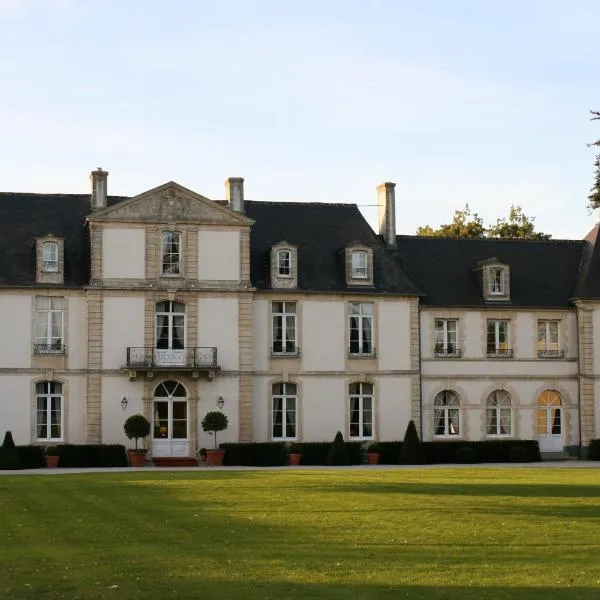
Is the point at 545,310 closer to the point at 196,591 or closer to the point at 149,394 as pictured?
the point at 149,394

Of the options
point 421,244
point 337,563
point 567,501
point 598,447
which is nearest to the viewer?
point 337,563

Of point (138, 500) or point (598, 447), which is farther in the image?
point (598, 447)

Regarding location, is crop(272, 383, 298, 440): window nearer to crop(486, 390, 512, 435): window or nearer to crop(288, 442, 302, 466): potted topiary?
crop(288, 442, 302, 466): potted topiary

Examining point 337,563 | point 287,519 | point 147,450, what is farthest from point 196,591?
point 147,450

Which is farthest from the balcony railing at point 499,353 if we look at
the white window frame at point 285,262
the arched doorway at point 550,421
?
the white window frame at point 285,262

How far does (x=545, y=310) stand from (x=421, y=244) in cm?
535

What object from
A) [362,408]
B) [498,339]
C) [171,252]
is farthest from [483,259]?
[171,252]

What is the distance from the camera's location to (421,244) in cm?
5062

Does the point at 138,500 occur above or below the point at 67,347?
below

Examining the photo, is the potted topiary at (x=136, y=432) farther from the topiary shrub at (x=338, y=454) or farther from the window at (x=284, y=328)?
the topiary shrub at (x=338, y=454)

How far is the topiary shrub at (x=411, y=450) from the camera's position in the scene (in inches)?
1745

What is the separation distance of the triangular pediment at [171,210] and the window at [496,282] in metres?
9.60

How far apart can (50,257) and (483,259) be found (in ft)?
54.1

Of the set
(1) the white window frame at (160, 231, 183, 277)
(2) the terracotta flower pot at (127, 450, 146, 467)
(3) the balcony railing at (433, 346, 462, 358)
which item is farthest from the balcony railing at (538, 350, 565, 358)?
(2) the terracotta flower pot at (127, 450, 146, 467)
